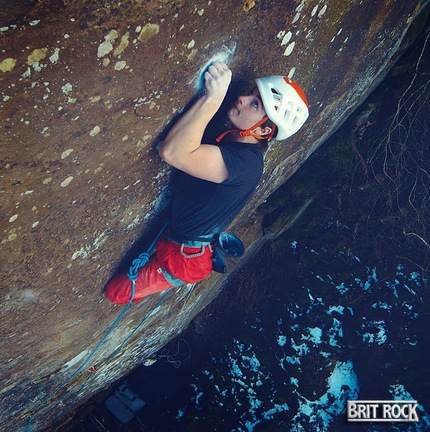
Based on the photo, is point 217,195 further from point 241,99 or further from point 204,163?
point 241,99

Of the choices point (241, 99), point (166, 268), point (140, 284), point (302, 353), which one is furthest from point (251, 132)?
point (302, 353)

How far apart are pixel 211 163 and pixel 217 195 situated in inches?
11.7

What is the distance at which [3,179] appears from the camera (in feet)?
4.85

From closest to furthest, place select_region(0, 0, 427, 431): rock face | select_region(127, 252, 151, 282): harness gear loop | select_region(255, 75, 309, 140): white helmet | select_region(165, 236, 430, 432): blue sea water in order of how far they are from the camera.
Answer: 1. select_region(0, 0, 427, 431): rock face
2. select_region(255, 75, 309, 140): white helmet
3. select_region(127, 252, 151, 282): harness gear loop
4. select_region(165, 236, 430, 432): blue sea water

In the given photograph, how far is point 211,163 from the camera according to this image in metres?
2.04

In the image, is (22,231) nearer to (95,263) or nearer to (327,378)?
(95,263)

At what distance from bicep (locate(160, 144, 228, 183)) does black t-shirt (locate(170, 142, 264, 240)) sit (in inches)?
1.6

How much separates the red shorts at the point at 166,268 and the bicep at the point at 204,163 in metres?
0.82

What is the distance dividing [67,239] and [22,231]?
0.32m

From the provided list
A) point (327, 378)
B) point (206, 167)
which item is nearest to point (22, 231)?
point (206, 167)

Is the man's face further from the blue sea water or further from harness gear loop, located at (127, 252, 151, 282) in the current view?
the blue sea water

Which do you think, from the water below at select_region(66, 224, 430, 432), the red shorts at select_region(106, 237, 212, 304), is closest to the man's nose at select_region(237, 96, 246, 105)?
the red shorts at select_region(106, 237, 212, 304)

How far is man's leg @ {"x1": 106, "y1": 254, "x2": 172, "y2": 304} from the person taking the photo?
9.18 feet

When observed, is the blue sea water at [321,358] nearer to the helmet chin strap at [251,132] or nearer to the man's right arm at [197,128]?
the helmet chin strap at [251,132]
